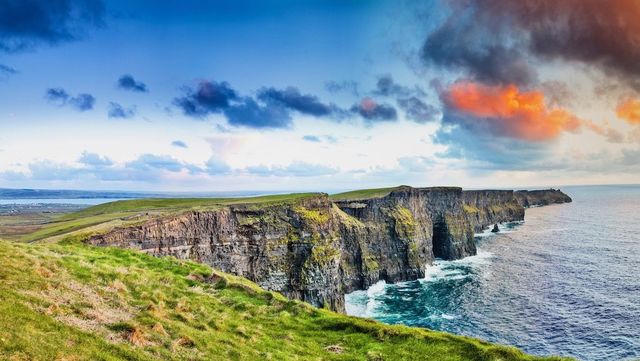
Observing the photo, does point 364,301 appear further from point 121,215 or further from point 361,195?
point 361,195

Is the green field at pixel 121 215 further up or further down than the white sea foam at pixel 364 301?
further up

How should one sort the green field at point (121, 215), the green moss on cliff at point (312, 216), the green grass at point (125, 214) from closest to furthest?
1. the green field at point (121, 215)
2. the green grass at point (125, 214)
3. the green moss on cliff at point (312, 216)

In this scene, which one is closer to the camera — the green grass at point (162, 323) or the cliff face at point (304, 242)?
the green grass at point (162, 323)

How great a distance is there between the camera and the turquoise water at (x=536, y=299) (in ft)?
202

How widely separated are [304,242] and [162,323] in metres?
52.2

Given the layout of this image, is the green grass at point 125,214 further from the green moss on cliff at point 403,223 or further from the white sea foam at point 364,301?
the green moss on cliff at point 403,223

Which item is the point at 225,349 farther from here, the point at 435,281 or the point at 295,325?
the point at 435,281

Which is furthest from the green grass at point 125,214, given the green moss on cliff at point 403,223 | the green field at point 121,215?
the green moss on cliff at point 403,223

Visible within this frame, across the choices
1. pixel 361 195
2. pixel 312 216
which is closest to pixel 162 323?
pixel 312 216

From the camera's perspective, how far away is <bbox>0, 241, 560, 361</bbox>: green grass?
58.3 feet

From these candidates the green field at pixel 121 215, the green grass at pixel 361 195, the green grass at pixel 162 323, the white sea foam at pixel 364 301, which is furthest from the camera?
the green grass at pixel 361 195

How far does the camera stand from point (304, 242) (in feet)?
247

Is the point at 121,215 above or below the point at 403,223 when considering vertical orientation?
above

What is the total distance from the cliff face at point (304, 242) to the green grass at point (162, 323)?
22.3 metres
